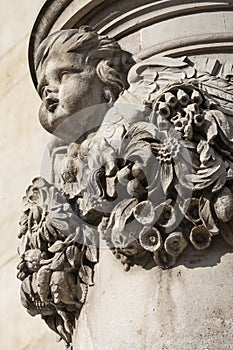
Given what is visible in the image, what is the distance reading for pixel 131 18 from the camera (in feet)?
10.5

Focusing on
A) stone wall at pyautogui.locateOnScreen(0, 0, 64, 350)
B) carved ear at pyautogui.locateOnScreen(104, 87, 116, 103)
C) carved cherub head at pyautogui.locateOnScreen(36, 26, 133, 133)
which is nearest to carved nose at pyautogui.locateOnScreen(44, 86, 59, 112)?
carved cherub head at pyautogui.locateOnScreen(36, 26, 133, 133)

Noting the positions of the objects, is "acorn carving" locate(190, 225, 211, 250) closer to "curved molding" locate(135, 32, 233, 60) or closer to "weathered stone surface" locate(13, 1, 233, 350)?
"weathered stone surface" locate(13, 1, 233, 350)

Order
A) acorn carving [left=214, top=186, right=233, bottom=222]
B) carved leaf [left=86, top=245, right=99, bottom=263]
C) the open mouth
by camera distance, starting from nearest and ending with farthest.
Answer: acorn carving [left=214, top=186, right=233, bottom=222]
carved leaf [left=86, top=245, right=99, bottom=263]
the open mouth

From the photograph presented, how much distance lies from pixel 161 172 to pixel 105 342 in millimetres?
406

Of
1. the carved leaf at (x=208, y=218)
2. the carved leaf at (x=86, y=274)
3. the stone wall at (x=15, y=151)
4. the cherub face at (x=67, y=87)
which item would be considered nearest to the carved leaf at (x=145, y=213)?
the carved leaf at (x=208, y=218)

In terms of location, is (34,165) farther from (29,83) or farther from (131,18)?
(131,18)

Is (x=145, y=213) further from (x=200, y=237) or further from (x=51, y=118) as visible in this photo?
(x=51, y=118)

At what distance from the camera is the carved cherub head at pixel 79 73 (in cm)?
311

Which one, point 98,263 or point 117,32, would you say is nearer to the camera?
point 98,263

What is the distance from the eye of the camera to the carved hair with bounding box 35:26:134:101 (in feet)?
10.2

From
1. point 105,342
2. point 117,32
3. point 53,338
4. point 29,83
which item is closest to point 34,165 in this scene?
point 29,83

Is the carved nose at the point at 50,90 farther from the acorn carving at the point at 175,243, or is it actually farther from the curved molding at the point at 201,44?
the acorn carving at the point at 175,243

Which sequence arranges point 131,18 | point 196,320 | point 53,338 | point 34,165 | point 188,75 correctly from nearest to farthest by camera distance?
point 196,320 → point 188,75 → point 131,18 → point 53,338 → point 34,165

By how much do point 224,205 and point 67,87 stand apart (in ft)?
1.75
